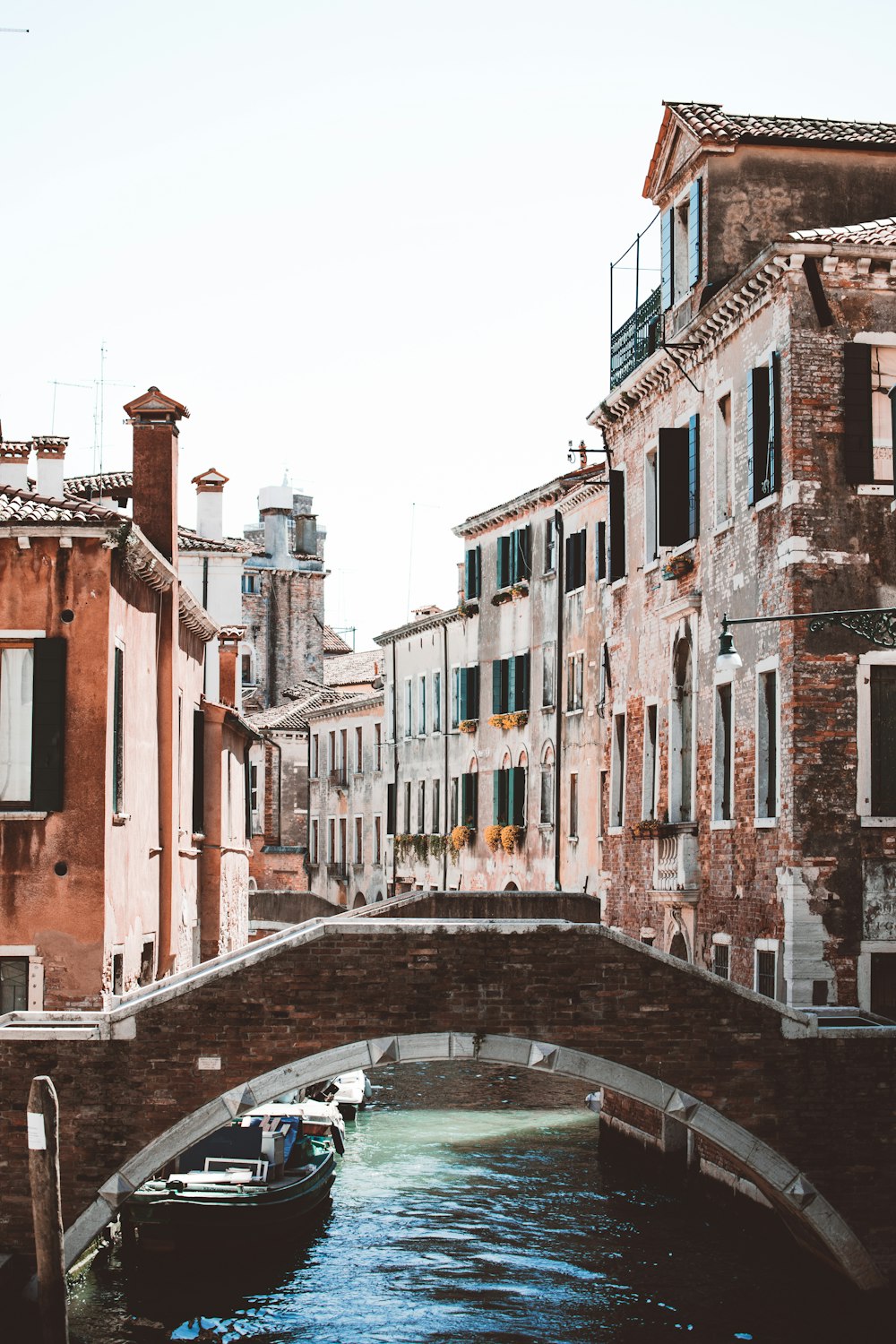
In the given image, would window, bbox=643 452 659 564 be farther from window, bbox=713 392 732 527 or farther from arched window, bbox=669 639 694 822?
window, bbox=713 392 732 527

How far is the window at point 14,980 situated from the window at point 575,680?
1606 centimetres

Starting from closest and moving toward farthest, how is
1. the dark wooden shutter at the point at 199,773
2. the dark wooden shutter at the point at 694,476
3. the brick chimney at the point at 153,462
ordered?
the brick chimney at the point at 153,462
the dark wooden shutter at the point at 694,476
the dark wooden shutter at the point at 199,773

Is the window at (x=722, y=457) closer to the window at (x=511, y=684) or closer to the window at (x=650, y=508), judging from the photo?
the window at (x=650, y=508)

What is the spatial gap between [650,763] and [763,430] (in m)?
5.03

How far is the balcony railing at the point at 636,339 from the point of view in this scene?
20.7 m

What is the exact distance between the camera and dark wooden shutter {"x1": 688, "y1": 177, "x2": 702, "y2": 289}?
1892 centimetres

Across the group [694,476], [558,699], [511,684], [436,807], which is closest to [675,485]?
[694,476]

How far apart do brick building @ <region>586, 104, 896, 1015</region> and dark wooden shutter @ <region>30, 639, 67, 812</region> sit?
6163 millimetres

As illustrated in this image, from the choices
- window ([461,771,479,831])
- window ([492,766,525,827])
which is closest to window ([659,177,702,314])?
window ([492,766,525,827])

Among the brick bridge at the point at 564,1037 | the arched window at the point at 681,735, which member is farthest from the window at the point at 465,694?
the brick bridge at the point at 564,1037

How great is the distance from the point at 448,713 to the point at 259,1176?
22.3 meters

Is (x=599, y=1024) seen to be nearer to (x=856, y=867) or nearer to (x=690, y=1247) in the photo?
(x=856, y=867)

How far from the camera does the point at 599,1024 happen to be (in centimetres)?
1423

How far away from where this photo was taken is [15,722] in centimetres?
1568
